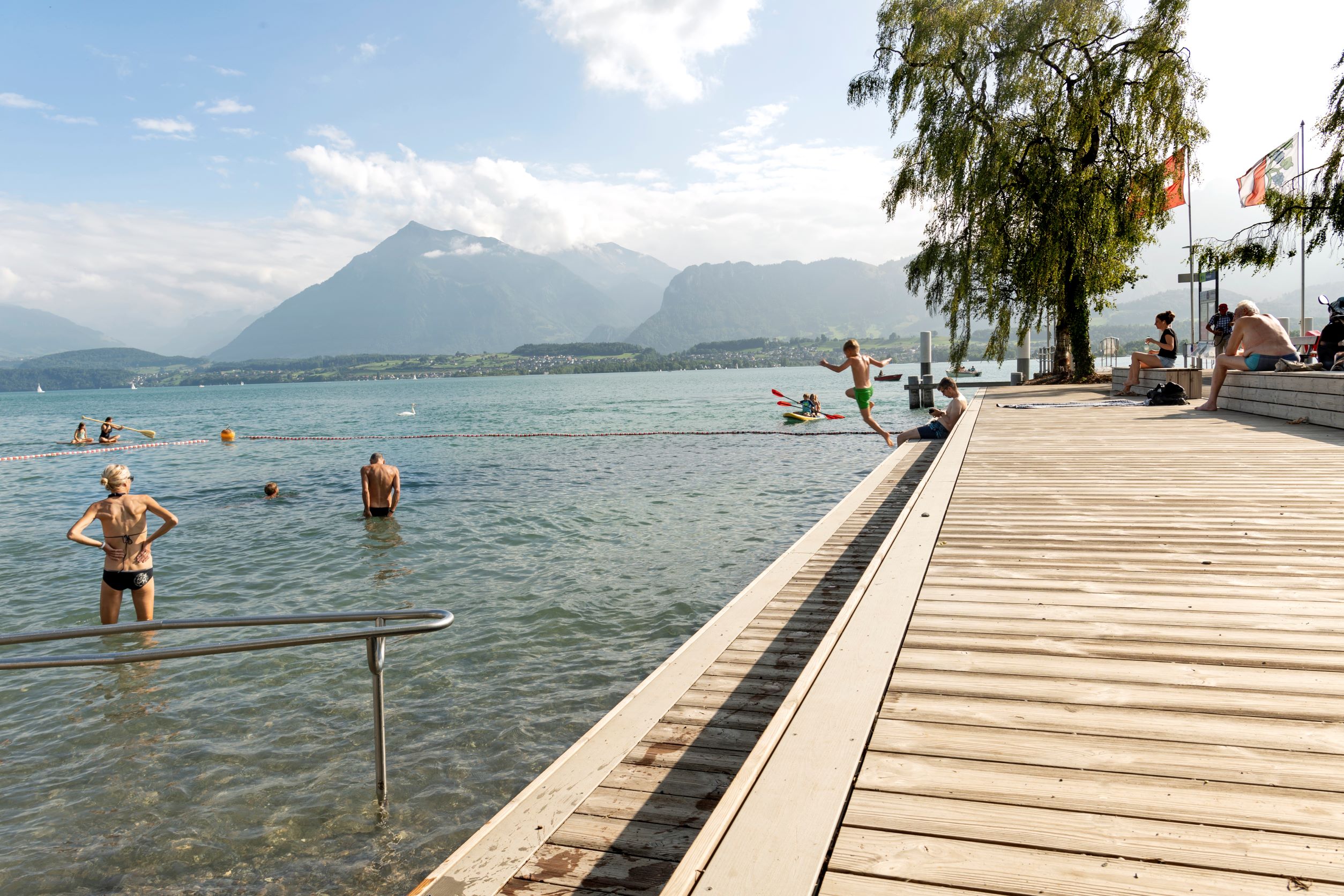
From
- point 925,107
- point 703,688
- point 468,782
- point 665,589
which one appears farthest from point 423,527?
point 925,107

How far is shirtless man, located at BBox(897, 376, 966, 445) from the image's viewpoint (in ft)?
45.3

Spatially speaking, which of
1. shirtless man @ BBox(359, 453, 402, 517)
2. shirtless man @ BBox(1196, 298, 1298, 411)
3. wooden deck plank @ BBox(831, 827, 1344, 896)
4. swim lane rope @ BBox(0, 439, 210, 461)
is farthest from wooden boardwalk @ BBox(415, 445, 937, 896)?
swim lane rope @ BBox(0, 439, 210, 461)

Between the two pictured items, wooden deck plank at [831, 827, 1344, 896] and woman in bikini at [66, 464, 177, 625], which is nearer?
wooden deck plank at [831, 827, 1344, 896]

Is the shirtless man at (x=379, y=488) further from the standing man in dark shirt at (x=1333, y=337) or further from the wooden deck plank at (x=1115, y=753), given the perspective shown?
the standing man in dark shirt at (x=1333, y=337)

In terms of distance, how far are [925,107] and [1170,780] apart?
80.3 feet

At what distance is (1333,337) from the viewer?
11594 mm

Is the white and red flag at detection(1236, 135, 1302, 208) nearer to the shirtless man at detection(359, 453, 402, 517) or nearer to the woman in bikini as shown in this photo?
the shirtless man at detection(359, 453, 402, 517)

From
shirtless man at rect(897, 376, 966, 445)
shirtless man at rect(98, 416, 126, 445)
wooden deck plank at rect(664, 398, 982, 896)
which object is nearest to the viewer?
wooden deck plank at rect(664, 398, 982, 896)

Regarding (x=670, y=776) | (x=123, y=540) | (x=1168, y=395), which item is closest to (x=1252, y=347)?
(x=1168, y=395)

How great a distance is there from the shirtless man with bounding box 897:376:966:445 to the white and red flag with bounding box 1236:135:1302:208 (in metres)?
15.5

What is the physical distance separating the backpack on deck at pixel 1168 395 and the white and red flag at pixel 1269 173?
42.8 feet

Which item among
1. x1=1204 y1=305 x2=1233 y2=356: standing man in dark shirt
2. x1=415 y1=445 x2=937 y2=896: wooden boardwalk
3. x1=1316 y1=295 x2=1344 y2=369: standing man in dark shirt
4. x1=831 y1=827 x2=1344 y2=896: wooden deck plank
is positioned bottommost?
x1=415 y1=445 x2=937 y2=896: wooden boardwalk

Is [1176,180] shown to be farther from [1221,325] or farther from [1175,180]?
[1221,325]

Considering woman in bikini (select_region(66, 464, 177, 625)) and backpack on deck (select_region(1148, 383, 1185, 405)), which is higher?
backpack on deck (select_region(1148, 383, 1185, 405))
